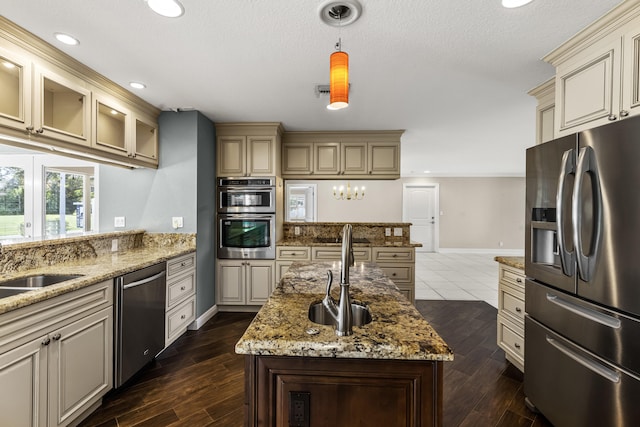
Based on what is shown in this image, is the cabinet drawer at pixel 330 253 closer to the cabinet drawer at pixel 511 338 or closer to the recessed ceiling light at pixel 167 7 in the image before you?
the cabinet drawer at pixel 511 338

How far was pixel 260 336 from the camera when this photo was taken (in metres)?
1.00

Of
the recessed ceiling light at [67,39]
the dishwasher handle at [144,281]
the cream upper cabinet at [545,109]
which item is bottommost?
the dishwasher handle at [144,281]

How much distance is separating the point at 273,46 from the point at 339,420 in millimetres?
2099

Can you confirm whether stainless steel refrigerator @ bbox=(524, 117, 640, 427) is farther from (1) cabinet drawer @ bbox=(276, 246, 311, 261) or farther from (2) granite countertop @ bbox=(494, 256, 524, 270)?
(1) cabinet drawer @ bbox=(276, 246, 311, 261)

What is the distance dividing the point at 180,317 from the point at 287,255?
4.57 feet

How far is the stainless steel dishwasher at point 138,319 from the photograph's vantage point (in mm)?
1993

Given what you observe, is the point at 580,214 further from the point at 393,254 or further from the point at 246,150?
the point at 246,150

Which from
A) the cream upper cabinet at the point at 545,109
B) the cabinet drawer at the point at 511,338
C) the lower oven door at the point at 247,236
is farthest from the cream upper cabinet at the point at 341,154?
the cabinet drawer at the point at 511,338

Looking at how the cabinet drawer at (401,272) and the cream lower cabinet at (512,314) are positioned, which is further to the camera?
the cabinet drawer at (401,272)

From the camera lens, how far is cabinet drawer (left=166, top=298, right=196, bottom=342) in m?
2.66

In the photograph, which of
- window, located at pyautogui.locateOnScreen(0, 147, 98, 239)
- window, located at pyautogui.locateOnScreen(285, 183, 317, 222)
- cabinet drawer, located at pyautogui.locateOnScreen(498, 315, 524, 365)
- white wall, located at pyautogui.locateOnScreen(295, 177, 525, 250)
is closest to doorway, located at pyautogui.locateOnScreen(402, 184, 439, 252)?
white wall, located at pyautogui.locateOnScreen(295, 177, 525, 250)

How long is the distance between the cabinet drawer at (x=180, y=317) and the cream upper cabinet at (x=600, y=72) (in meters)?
3.51

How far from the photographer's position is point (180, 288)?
2842mm

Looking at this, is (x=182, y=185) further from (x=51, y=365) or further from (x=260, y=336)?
(x=260, y=336)
